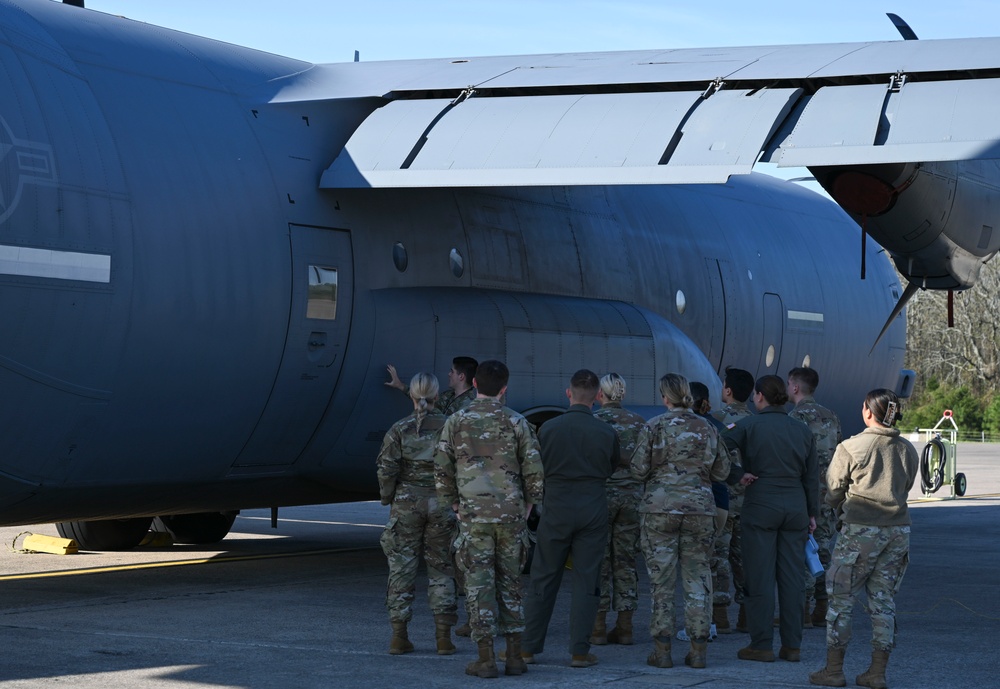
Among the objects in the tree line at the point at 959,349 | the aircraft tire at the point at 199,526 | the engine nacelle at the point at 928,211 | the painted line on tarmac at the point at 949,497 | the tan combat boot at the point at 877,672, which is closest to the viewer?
the tan combat boot at the point at 877,672

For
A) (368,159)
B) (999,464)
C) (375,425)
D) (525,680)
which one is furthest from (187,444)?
(999,464)

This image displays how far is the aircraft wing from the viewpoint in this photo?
9703 millimetres

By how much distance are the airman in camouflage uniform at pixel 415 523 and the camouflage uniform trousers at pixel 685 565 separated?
1359 millimetres

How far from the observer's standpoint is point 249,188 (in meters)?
10.8

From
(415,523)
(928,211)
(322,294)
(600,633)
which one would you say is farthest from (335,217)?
(928,211)

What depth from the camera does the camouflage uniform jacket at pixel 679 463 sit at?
29.1ft

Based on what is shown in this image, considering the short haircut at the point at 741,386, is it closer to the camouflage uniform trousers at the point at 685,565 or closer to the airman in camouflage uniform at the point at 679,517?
the airman in camouflage uniform at the point at 679,517

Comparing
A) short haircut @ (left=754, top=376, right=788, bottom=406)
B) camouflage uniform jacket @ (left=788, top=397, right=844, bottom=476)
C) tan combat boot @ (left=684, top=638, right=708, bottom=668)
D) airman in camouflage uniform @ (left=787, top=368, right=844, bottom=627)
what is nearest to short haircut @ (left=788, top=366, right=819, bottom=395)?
airman in camouflage uniform @ (left=787, top=368, right=844, bottom=627)

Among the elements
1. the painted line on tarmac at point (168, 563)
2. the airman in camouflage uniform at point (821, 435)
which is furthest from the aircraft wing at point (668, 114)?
the painted line on tarmac at point (168, 563)

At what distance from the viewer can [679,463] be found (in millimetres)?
8891

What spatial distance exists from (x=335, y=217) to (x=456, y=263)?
1.56m

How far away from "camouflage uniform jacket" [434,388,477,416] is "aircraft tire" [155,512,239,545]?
505 cm

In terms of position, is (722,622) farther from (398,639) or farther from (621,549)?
(398,639)

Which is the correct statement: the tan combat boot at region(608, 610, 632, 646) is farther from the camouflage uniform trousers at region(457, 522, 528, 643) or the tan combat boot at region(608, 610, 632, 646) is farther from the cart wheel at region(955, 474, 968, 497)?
the cart wheel at region(955, 474, 968, 497)
